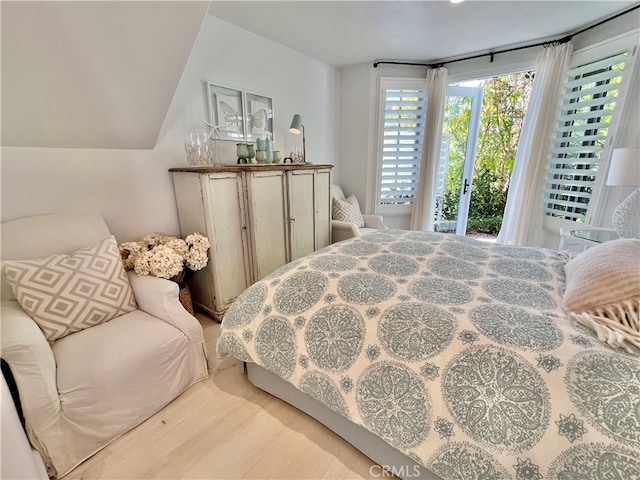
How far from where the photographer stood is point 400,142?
353 centimetres

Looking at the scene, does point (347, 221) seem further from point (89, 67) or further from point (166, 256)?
point (89, 67)

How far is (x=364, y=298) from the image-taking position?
4.03ft

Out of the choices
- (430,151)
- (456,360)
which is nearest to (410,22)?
(430,151)

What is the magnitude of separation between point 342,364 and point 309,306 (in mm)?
290

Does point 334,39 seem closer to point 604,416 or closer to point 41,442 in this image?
point 604,416

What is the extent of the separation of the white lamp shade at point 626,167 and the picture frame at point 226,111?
9.43ft

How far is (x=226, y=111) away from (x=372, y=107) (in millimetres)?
1908

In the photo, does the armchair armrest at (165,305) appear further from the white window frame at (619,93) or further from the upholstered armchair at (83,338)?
the white window frame at (619,93)

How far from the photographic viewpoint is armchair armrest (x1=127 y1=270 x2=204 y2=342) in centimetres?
151

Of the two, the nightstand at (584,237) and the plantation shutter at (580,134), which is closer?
the nightstand at (584,237)

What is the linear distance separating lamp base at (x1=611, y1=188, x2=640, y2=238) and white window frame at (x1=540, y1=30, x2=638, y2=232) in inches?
26.7

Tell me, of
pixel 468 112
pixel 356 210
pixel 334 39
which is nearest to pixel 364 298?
pixel 356 210

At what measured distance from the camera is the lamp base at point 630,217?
5.91ft

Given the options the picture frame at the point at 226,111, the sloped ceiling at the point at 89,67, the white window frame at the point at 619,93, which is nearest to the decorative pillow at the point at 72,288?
the sloped ceiling at the point at 89,67
